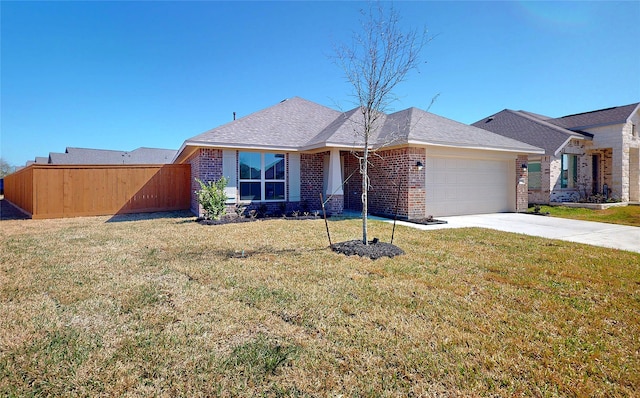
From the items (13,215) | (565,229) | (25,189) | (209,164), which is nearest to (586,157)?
(565,229)

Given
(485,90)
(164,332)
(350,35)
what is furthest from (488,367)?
(485,90)

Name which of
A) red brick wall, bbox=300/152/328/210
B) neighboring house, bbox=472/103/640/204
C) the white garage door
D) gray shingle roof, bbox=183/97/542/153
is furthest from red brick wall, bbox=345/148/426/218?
neighboring house, bbox=472/103/640/204

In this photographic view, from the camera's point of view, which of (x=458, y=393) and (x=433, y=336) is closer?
(x=458, y=393)

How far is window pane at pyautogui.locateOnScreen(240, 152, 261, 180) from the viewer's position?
11.6 metres

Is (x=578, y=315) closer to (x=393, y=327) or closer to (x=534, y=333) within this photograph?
(x=534, y=333)

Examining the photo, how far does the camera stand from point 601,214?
12.8 metres

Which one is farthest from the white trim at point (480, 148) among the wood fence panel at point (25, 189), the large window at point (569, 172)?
the wood fence panel at point (25, 189)

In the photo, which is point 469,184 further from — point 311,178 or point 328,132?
point 311,178

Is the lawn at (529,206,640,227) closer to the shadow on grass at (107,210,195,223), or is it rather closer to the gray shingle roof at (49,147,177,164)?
the shadow on grass at (107,210,195,223)

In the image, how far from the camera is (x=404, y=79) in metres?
6.26

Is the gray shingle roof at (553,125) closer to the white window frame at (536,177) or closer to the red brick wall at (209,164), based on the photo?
the white window frame at (536,177)

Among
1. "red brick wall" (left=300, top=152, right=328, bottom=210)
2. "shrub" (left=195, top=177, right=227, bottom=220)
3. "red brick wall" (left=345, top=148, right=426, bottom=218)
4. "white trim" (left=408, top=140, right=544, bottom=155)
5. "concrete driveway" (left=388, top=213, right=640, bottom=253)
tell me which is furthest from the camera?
"red brick wall" (left=300, top=152, right=328, bottom=210)

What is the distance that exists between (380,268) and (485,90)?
1279 centimetres

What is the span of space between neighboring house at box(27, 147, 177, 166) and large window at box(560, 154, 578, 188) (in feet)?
112
